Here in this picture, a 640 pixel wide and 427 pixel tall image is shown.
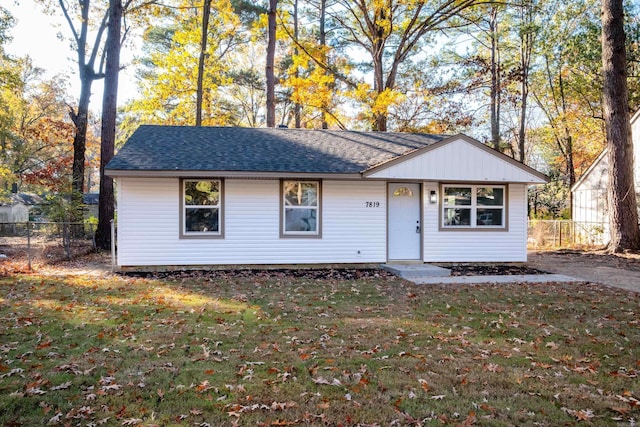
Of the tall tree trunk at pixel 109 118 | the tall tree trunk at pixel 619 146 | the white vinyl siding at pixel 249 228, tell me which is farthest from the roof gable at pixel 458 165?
the tall tree trunk at pixel 109 118

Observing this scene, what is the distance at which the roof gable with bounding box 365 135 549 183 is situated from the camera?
1139cm

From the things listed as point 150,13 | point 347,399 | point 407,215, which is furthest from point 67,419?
point 150,13

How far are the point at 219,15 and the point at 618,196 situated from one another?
20934 mm

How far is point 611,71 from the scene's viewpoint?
14859 millimetres

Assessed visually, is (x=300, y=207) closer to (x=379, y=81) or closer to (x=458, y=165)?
(x=458, y=165)

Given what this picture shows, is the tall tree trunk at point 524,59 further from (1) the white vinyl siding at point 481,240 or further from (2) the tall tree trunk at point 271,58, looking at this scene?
(2) the tall tree trunk at point 271,58

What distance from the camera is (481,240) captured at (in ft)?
40.8

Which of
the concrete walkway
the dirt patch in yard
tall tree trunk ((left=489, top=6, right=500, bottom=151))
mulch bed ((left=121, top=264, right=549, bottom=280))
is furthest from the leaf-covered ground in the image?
tall tree trunk ((left=489, top=6, right=500, bottom=151))

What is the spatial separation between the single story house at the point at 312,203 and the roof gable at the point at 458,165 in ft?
0.09

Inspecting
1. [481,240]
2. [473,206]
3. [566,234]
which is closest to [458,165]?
[473,206]

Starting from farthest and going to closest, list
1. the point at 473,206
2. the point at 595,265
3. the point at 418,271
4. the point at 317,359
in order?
the point at 595,265, the point at 473,206, the point at 418,271, the point at 317,359

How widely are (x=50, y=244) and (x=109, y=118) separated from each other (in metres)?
4.66

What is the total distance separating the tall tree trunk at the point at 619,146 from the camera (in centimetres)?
1474

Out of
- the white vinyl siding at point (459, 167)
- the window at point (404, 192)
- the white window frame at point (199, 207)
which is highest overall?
the white vinyl siding at point (459, 167)
